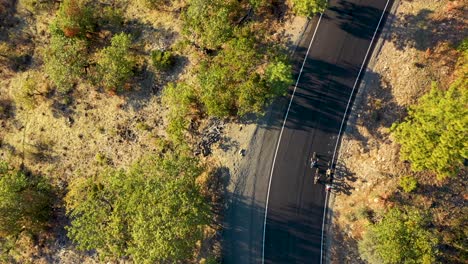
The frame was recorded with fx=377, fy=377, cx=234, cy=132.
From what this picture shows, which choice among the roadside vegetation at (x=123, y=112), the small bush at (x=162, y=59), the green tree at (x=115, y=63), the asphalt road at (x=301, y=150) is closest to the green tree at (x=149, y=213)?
the roadside vegetation at (x=123, y=112)

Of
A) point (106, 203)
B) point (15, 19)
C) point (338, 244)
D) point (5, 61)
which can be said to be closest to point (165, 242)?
point (106, 203)

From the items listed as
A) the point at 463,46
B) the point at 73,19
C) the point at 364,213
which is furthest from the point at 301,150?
the point at 73,19

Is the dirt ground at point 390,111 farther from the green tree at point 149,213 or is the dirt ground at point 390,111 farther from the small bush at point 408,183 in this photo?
the green tree at point 149,213

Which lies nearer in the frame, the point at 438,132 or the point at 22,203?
the point at 438,132

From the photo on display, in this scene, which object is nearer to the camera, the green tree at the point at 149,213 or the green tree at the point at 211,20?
the green tree at the point at 149,213

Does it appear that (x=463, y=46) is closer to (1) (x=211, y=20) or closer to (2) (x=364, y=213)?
(2) (x=364, y=213)

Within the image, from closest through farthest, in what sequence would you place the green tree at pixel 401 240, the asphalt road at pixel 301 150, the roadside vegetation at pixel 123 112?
the green tree at pixel 401 240 < the roadside vegetation at pixel 123 112 < the asphalt road at pixel 301 150

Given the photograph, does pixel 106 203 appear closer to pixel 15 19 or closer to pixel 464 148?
pixel 15 19

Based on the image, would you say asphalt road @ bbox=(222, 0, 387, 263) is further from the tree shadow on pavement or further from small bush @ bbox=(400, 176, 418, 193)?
small bush @ bbox=(400, 176, 418, 193)
